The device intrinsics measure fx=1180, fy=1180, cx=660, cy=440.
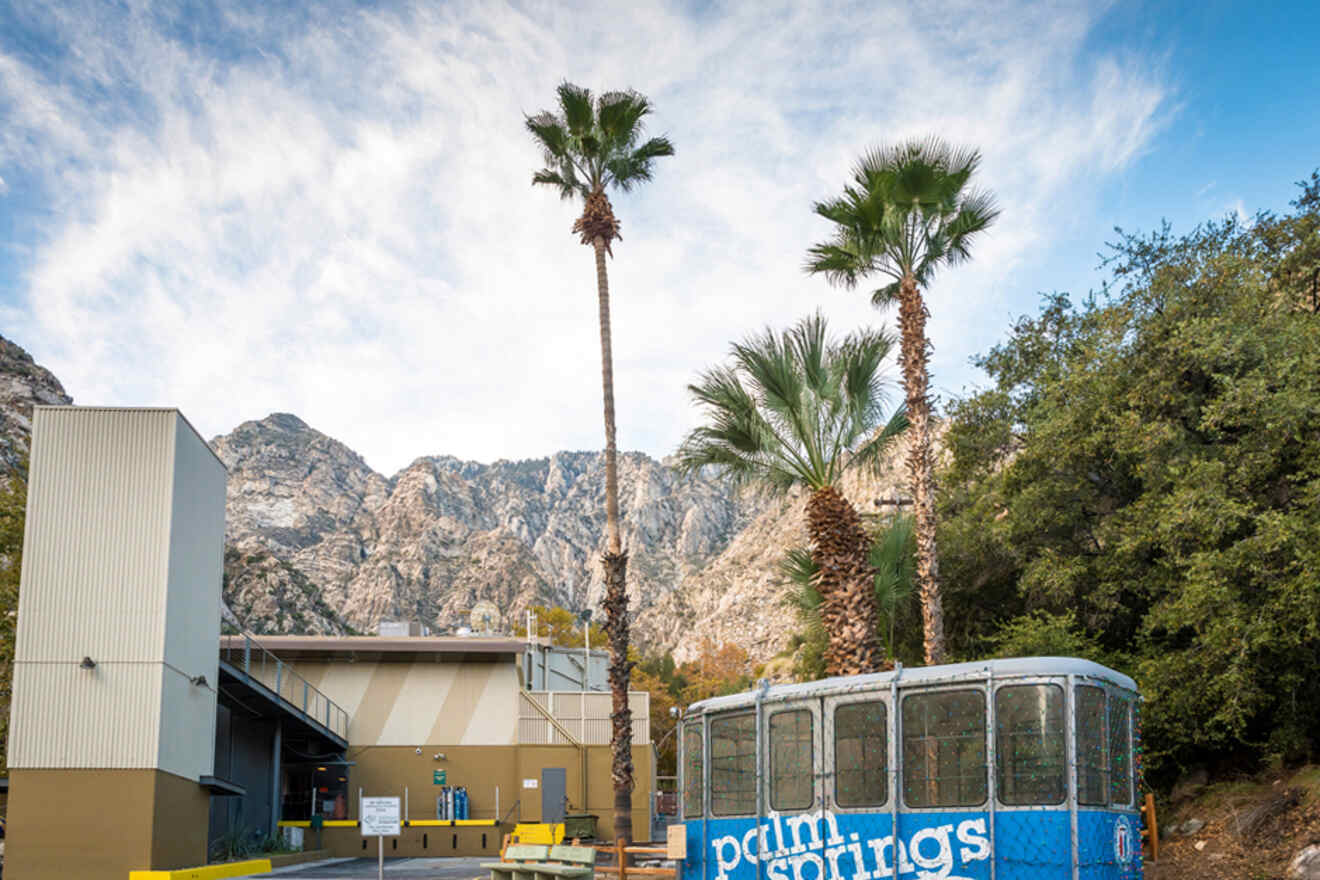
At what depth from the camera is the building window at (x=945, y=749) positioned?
11320 mm

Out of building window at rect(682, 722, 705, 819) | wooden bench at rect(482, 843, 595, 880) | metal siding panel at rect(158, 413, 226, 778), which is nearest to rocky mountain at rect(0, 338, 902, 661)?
metal siding panel at rect(158, 413, 226, 778)

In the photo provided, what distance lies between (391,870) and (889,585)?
1149 centimetres

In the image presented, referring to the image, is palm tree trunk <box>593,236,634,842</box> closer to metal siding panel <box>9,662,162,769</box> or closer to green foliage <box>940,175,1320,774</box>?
green foliage <box>940,175,1320,774</box>

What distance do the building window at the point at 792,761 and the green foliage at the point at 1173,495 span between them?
7.85 meters

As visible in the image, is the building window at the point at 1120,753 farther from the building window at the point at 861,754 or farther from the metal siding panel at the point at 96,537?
the metal siding panel at the point at 96,537

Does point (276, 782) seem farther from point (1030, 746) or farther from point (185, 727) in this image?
point (1030, 746)

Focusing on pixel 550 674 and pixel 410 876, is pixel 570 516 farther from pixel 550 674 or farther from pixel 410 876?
pixel 410 876

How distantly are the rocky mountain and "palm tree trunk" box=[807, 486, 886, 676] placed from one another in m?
46.0

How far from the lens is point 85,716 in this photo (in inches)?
724

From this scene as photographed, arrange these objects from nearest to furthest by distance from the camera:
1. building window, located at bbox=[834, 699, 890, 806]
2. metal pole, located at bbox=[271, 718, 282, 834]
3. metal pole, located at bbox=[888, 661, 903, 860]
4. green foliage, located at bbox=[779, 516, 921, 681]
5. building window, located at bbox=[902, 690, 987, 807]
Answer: building window, located at bbox=[902, 690, 987, 807]
metal pole, located at bbox=[888, 661, 903, 860]
building window, located at bbox=[834, 699, 890, 806]
green foliage, located at bbox=[779, 516, 921, 681]
metal pole, located at bbox=[271, 718, 282, 834]

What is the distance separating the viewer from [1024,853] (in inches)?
426

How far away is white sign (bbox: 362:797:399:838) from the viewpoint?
46.8ft

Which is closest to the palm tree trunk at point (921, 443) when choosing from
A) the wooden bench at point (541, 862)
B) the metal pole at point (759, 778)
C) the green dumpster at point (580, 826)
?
the metal pole at point (759, 778)

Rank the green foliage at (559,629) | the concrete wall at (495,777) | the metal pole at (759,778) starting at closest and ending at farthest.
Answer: the metal pole at (759,778) < the concrete wall at (495,777) < the green foliage at (559,629)
